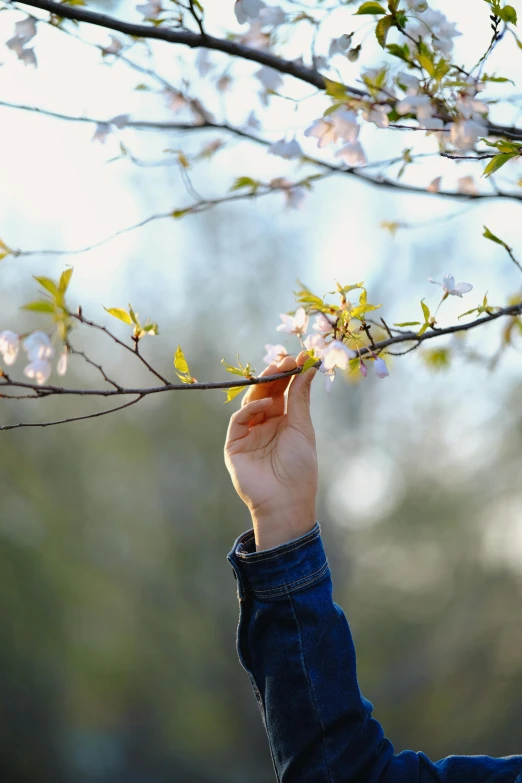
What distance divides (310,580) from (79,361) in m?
5.32

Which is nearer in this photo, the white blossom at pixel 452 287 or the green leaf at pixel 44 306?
the green leaf at pixel 44 306

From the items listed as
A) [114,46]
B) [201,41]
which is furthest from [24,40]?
[201,41]

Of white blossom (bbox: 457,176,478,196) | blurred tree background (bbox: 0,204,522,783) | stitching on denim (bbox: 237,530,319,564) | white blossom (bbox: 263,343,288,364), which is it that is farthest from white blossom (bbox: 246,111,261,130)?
blurred tree background (bbox: 0,204,522,783)

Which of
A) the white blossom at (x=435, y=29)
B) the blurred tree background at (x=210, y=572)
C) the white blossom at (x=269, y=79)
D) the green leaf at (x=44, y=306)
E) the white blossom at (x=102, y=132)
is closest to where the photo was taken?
the green leaf at (x=44, y=306)

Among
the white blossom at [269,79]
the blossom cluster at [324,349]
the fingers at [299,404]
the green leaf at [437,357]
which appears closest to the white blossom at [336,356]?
the blossom cluster at [324,349]

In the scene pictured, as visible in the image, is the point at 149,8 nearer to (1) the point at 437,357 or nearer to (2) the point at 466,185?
(2) the point at 466,185

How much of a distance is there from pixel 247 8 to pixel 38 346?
0.42 metres

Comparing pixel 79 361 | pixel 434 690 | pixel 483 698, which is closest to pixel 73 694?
pixel 79 361

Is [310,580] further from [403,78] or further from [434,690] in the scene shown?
[434,690]

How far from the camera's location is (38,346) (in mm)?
582

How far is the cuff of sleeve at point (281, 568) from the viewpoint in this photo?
0.67 metres

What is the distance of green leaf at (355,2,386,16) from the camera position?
2.12ft

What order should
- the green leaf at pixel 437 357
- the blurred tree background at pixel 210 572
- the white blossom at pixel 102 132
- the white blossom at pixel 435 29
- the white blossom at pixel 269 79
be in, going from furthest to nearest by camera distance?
1. the blurred tree background at pixel 210 572
2. the green leaf at pixel 437 357
3. the white blossom at pixel 102 132
4. the white blossom at pixel 269 79
5. the white blossom at pixel 435 29

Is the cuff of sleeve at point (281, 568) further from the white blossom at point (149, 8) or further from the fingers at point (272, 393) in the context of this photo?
the white blossom at point (149, 8)
